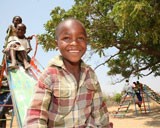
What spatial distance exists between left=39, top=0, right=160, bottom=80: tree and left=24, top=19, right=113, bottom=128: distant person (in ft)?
16.7

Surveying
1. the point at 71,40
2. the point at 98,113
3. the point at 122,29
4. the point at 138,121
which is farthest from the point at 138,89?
the point at 71,40

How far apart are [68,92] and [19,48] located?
154 inches

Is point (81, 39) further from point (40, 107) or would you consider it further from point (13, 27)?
point (13, 27)

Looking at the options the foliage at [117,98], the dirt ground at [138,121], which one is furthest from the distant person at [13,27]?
the foliage at [117,98]

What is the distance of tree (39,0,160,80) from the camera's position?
21.9 feet

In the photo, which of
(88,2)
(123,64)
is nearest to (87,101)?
(88,2)

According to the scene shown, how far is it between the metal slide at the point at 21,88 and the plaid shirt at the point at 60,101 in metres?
1.92

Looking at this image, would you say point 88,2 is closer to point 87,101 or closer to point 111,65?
point 111,65

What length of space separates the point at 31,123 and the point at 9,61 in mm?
3895

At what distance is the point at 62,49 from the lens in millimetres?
1521

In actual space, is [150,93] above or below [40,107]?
above

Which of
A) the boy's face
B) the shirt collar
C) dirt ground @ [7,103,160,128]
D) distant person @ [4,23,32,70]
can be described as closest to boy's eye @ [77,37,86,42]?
the boy's face

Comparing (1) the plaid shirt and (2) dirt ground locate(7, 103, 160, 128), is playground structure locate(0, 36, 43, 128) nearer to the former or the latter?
(1) the plaid shirt

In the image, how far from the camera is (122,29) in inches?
309
